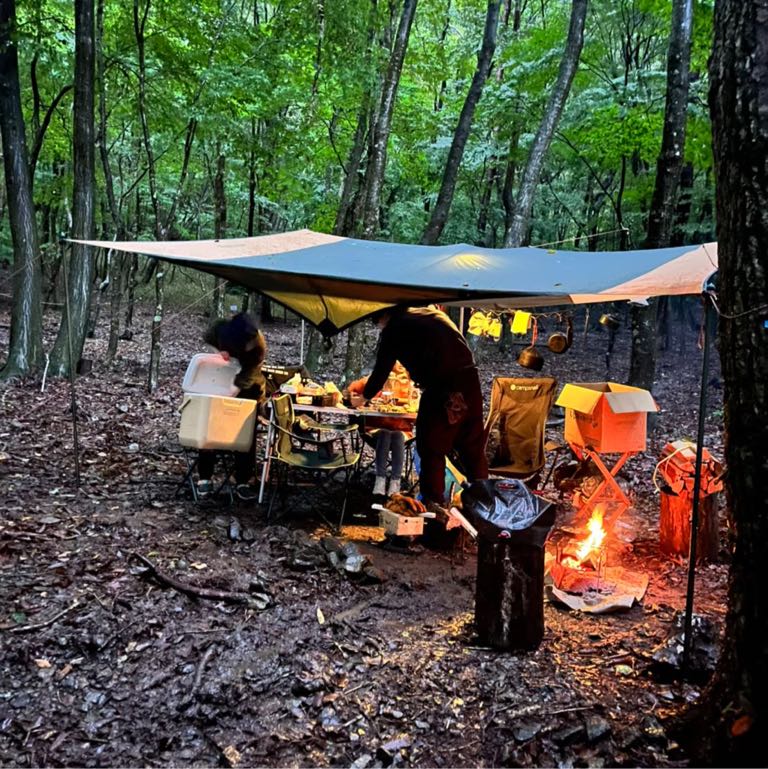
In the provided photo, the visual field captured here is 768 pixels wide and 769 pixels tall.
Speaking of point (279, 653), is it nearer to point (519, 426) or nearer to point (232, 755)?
point (232, 755)

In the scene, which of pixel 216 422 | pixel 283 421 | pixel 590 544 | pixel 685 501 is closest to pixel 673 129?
pixel 685 501

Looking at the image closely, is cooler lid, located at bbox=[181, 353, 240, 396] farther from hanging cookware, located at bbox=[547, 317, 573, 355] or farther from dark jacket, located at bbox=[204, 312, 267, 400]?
hanging cookware, located at bbox=[547, 317, 573, 355]

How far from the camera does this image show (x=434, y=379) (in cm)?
416

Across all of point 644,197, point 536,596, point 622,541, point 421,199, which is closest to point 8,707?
point 536,596

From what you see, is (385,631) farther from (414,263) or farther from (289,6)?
(289,6)

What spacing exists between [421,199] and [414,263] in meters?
13.1

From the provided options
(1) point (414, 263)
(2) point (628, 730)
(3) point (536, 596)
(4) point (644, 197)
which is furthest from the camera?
(4) point (644, 197)

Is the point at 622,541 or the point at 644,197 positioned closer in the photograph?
the point at 622,541

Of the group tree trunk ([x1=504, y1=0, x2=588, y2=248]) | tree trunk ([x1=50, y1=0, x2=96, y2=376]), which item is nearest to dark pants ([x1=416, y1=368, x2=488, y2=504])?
tree trunk ([x1=504, y1=0, x2=588, y2=248])

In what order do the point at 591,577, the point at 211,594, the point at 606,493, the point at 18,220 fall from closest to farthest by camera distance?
1. the point at 211,594
2. the point at 591,577
3. the point at 606,493
4. the point at 18,220

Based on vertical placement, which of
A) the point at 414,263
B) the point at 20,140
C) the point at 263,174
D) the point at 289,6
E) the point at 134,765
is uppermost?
the point at 289,6

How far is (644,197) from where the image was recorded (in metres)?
12.8

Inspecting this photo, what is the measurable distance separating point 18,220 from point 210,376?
4.66 metres

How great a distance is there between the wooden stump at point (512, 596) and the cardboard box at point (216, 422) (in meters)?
2.29
